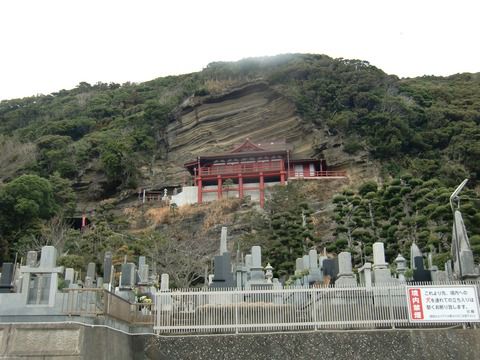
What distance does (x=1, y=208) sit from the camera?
3688 cm

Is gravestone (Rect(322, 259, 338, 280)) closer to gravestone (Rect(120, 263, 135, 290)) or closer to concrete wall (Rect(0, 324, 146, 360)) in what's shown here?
gravestone (Rect(120, 263, 135, 290))

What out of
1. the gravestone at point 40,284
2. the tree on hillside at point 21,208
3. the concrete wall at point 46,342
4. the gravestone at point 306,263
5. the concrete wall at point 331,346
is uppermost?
the tree on hillside at point 21,208

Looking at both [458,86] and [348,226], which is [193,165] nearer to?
[348,226]

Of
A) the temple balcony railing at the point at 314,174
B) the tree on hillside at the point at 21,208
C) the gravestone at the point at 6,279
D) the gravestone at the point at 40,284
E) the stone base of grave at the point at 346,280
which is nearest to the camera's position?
the gravestone at the point at 40,284

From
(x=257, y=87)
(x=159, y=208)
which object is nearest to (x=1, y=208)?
(x=159, y=208)

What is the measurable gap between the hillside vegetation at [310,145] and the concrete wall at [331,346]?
42.8ft

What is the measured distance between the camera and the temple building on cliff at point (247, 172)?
43.2m

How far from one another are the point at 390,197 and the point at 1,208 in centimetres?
2860

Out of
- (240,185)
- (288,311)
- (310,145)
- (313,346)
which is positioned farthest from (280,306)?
(310,145)

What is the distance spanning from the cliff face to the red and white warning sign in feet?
122

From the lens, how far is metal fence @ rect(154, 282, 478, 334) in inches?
448

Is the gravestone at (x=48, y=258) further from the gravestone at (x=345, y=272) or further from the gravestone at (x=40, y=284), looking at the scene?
the gravestone at (x=345, y=272)

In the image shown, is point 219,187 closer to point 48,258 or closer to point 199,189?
point 199,189

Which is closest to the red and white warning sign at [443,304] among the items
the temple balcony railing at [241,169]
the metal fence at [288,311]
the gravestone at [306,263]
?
the metal fence at [288,311]
